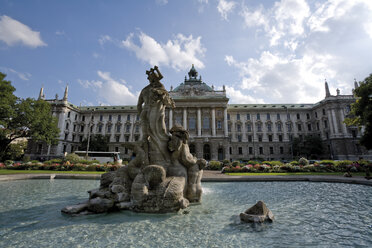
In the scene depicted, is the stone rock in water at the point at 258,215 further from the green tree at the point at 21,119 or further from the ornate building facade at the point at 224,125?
the ornate building facade at the point at 224,125

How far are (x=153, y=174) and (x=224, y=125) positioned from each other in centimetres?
4471

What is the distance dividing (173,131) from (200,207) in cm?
289

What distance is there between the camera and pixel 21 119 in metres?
30.2

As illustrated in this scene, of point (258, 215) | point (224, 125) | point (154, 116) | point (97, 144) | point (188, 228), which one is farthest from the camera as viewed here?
point (97, 144)

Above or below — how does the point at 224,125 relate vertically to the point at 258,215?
above

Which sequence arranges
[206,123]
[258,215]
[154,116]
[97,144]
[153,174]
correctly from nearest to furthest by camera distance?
1. [258,215]
2. [153,174]
3. [154,116]
4. [97,144]
5. [206,123]

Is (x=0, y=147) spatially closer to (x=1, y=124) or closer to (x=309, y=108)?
(x=1, y=124)

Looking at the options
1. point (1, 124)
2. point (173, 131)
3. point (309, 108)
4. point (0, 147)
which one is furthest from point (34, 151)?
point (309, 108)

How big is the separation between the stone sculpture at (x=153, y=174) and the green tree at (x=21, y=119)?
31.0 m

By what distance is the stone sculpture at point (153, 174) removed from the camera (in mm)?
5145

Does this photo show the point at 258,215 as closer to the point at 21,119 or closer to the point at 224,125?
the point at 21,119

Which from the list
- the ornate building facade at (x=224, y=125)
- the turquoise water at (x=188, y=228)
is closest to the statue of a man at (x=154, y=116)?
the turquoise water at (x=188, y=228)

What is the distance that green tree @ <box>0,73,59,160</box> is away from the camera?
26.9 m

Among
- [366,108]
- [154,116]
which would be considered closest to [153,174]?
[154,116]
